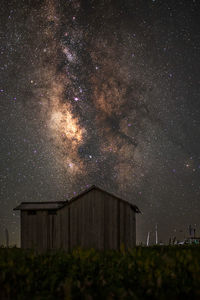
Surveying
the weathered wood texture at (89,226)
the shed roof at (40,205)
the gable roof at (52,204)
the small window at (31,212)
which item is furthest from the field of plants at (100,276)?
the small window at (31,212)

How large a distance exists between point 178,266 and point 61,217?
21.5 m

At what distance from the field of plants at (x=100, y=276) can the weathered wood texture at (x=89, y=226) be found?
17895 mm

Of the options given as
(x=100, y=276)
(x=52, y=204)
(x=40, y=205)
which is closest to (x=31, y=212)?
(x=40, y=205)

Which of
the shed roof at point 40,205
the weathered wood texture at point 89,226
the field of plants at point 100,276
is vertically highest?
the field of plants at point 100,276

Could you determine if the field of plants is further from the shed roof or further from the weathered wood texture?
the shed roof

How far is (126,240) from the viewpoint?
80.3 ft

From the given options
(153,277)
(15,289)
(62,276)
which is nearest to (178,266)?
(153,277)

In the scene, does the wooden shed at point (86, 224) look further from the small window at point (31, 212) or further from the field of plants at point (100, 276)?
the field of plants at point (100, 276)

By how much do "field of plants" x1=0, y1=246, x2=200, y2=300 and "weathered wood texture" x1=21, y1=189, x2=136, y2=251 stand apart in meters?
17.9

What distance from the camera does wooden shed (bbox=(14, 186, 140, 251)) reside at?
2439 cm

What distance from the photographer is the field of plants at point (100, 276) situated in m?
4.62

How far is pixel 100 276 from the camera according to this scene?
18.6ft

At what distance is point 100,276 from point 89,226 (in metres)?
19.4

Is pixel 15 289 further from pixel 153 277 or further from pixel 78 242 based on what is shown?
pixel 78 242
